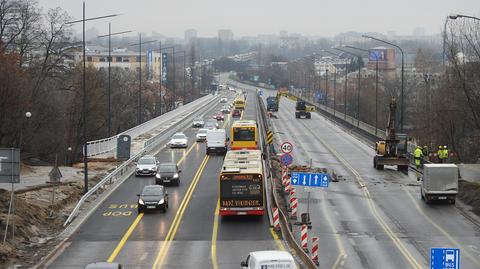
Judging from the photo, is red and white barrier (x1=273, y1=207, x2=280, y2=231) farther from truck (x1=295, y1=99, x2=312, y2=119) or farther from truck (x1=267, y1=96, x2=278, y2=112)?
truck (x1=267, y1=96, x2=278, y2=112)

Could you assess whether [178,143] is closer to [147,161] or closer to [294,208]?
[147,161]

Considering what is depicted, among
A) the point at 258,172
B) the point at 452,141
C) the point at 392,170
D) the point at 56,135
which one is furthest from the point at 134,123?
the point at 258,172

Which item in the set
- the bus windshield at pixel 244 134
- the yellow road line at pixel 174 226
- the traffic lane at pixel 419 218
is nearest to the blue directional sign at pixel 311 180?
the traffic lane at pixel 419 218

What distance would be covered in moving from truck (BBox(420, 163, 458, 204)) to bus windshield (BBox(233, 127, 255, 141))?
21.3 meters

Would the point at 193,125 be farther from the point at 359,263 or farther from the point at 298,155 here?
the point at 359,263

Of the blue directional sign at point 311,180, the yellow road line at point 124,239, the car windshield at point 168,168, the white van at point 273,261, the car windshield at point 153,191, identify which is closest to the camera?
the white van at point 273,261

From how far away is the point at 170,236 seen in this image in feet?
109

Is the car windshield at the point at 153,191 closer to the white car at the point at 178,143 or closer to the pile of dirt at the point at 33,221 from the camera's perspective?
the pile of dirt at the point at 33,221

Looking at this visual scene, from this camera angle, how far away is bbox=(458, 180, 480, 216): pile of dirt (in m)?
43.2

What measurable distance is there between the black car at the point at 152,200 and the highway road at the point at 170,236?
41 centimetres

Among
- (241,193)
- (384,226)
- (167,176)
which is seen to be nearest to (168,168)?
(167,176)

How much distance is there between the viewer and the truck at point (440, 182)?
42938 millimetres

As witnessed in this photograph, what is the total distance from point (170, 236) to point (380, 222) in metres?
10.8

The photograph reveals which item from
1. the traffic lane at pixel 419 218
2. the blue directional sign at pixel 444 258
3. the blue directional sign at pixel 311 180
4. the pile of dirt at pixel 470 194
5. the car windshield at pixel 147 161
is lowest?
the traffic lane at pixel 419 218
